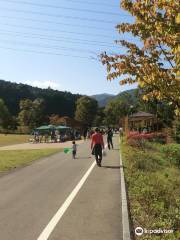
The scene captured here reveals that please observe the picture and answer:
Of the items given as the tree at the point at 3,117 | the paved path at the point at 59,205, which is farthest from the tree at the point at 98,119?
the paved path at the point at 59,205

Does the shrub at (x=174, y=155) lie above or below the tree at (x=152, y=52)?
below

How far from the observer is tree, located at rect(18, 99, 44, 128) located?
120 meters

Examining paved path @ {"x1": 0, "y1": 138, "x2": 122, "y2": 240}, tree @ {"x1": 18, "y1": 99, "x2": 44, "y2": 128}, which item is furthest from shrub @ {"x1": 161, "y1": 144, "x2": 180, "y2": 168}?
tree @ {"x1": 18, "y1": 99, "x2": 44, "y2": 128}

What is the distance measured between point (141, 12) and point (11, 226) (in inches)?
194

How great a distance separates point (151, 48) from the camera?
33.2ft

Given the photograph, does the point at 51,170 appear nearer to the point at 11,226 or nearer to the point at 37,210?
the point at 37,210

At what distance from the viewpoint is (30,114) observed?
119500mm

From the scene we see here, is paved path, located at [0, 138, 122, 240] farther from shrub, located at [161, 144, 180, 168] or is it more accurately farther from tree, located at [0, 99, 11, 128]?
tree, located at [0, 99, 11, 128]

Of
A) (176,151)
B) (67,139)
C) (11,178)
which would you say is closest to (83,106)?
(67,139)

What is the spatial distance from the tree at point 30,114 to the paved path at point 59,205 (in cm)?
10350

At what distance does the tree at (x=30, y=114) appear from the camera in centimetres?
11950

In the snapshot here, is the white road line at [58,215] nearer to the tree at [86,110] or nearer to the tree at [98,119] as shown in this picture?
the tree at [86,110]

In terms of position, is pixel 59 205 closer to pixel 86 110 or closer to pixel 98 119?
pixel 86 110

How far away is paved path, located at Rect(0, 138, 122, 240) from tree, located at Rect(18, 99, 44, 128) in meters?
103
